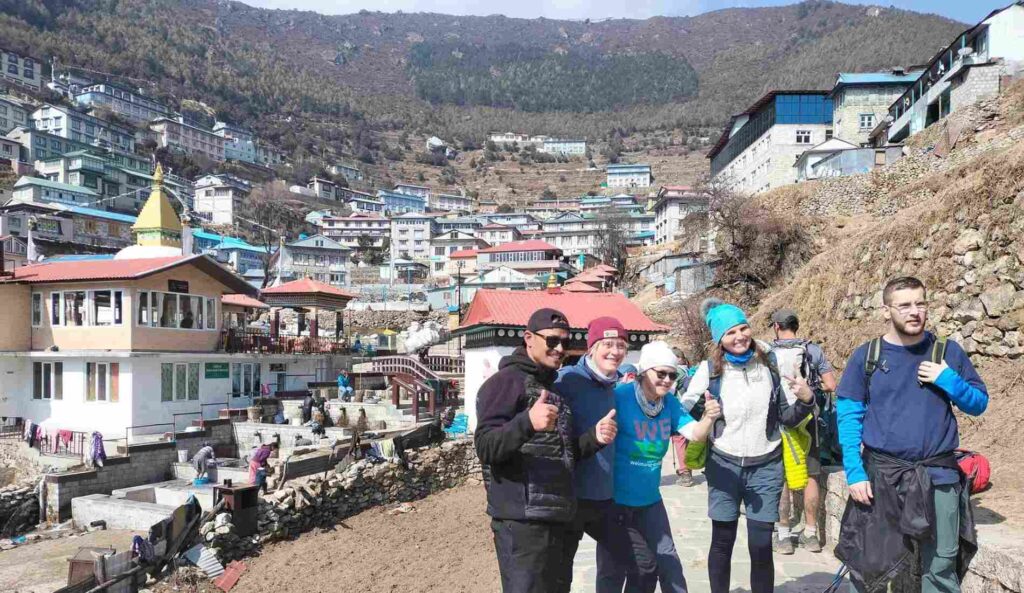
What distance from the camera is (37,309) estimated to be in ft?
69.9

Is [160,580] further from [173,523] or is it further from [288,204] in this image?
[288,204]

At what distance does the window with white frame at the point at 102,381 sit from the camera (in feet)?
65.1

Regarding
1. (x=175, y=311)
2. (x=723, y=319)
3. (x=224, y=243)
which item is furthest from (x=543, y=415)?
(x=224, y=243)

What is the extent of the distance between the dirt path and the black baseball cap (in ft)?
18.5

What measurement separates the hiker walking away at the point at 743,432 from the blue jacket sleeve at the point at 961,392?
878mm

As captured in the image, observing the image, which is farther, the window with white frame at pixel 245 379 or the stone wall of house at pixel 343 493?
the window with white frame at pixel 245 379

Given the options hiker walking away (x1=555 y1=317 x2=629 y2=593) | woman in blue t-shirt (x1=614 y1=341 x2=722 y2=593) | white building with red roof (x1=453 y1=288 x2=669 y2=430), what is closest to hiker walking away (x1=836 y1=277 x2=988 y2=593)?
woman in blue t-shirt (x1=614 y1=341 x2=722 y2=593)

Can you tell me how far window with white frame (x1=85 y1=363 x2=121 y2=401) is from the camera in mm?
19828

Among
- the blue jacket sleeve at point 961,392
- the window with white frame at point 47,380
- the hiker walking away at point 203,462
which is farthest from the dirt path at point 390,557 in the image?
the window with white frame at point 47,380

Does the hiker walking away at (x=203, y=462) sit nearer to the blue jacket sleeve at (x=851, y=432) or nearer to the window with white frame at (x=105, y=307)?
the window with white frame at (x=105, y=307)

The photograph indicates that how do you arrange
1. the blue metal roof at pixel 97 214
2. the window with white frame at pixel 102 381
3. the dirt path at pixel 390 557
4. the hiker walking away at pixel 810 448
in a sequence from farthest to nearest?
the blue metal roof at pixel 97 214
the window with white frame at pixel 102 381
the dirt path at pixel 390 557
the hiker walking away at pixel 810 448

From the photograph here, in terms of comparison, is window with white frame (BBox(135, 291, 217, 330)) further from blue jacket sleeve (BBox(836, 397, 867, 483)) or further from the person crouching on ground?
blue jacket sleeve (BBox(836, 397, 867, 483))

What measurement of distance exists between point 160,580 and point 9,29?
480 ft

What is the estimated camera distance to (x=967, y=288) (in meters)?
9.74
